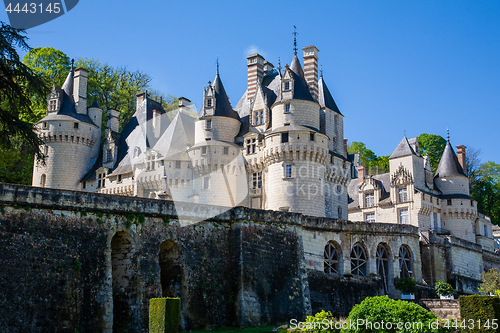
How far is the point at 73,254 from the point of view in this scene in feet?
63.8

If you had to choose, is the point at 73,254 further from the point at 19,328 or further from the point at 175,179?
the point at 175,179

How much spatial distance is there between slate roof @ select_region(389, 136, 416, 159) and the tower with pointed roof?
80.4 ft

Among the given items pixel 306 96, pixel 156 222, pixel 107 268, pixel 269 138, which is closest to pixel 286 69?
pixel 306 96

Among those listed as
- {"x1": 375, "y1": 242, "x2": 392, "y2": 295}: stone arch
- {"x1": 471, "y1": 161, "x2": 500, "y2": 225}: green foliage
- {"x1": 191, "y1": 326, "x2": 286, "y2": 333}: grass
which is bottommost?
{"x1": 191, "y1": 326, "x2": 286, "y2": 333}: grass

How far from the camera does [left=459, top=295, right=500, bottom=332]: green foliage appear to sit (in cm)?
1766

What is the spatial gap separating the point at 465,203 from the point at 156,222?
102 feet

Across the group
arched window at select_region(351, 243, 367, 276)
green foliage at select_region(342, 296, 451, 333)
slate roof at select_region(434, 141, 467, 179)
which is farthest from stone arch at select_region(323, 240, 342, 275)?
slate roof at select_region(434, 141, 467, 179)

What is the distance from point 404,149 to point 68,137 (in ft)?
87.8

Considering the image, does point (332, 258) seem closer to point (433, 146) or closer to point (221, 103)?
point (221, 103)

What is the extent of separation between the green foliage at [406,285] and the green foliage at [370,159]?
33502 mm

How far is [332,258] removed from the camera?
28.5 meters

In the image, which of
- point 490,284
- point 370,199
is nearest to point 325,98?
point 370,199

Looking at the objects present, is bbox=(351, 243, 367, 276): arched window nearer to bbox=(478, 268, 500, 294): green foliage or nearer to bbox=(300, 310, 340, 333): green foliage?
bbox=(478, 268, 500, 294): green foliage

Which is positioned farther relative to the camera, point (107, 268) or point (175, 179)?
point (175, 179)
